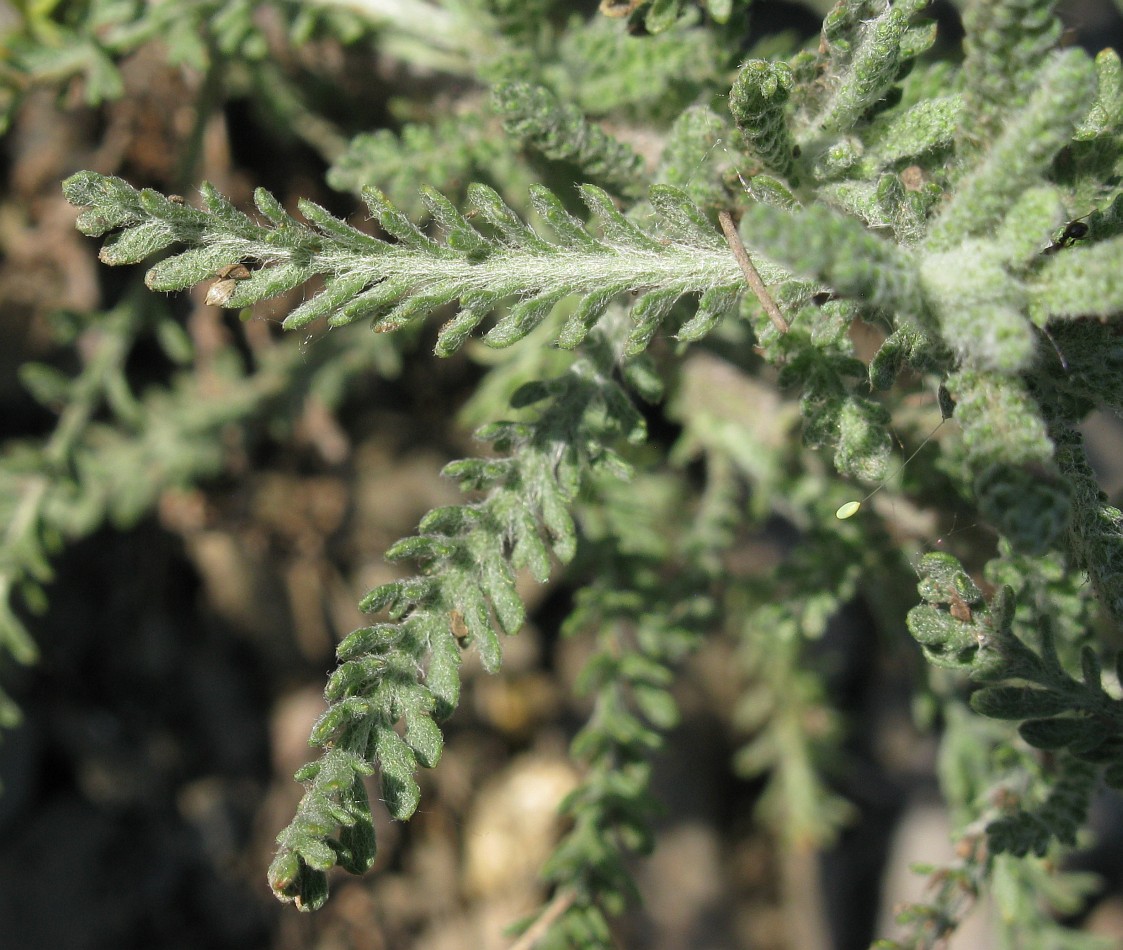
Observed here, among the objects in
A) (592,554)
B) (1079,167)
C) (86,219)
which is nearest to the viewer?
(86,219)

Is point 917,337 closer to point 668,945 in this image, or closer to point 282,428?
point 282,428

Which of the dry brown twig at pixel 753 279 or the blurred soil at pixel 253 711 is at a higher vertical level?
the dry brown twig at pixel 753 279

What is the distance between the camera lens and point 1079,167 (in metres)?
1.79

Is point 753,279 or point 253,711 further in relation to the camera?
point 253,711

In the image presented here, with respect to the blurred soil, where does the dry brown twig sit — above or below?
above

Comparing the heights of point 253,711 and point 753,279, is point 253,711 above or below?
below

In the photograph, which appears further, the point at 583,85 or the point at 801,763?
the point at 801,763

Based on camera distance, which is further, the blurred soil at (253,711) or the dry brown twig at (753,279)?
the blurred soil at (253,711)

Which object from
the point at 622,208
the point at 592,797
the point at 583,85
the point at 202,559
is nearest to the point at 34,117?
the point at 202,559

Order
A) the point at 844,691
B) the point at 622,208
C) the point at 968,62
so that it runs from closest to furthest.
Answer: the point at 968,62
the point at 622,208
the point at 844,691

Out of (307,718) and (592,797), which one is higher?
(592,797)

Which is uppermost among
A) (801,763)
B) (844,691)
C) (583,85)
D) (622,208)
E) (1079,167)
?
(1079,167)

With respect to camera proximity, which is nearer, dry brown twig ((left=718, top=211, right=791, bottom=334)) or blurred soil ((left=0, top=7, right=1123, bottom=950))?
dry brown twig ((left=718, top=211, right=791, bottom=334))

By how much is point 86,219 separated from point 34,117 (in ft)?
9.80
